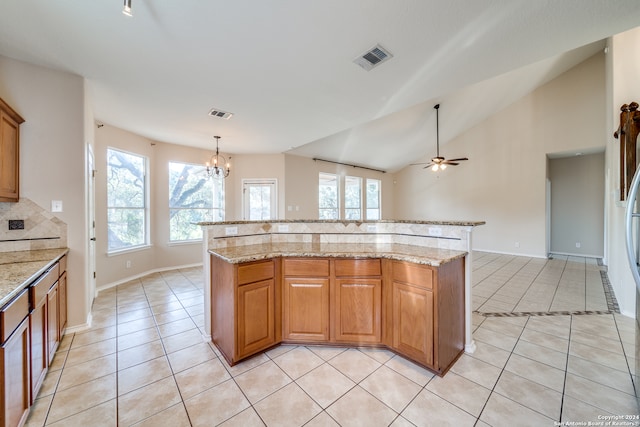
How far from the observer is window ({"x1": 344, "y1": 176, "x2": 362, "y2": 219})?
7.84m

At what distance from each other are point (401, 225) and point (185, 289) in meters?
3.47

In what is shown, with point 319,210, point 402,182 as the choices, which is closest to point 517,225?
point 402,182

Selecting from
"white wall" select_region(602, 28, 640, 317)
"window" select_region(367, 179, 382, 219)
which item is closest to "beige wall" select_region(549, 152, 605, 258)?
"white wall" select_region(602, 28, 640, 317)

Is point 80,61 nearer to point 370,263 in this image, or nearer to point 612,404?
point 370,263

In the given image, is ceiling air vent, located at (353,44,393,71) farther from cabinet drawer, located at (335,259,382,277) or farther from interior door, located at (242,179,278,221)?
interior door, located at (242,179,278,221)

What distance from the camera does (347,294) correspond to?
2150mm

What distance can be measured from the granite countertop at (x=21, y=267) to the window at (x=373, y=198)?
7.63 metres

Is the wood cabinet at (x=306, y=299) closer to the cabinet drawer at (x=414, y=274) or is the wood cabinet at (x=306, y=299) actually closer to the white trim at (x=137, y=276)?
the cabinet drawer at (x=414, y=274)

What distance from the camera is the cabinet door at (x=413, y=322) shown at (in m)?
1.84

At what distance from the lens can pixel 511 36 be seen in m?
1.96

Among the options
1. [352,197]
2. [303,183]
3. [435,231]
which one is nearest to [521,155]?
[352,197]

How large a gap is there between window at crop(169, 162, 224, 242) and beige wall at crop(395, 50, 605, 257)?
671 cm

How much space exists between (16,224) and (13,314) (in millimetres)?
1644

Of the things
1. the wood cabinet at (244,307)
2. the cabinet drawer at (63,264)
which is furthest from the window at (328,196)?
the cabinet drawer at (63,264)
